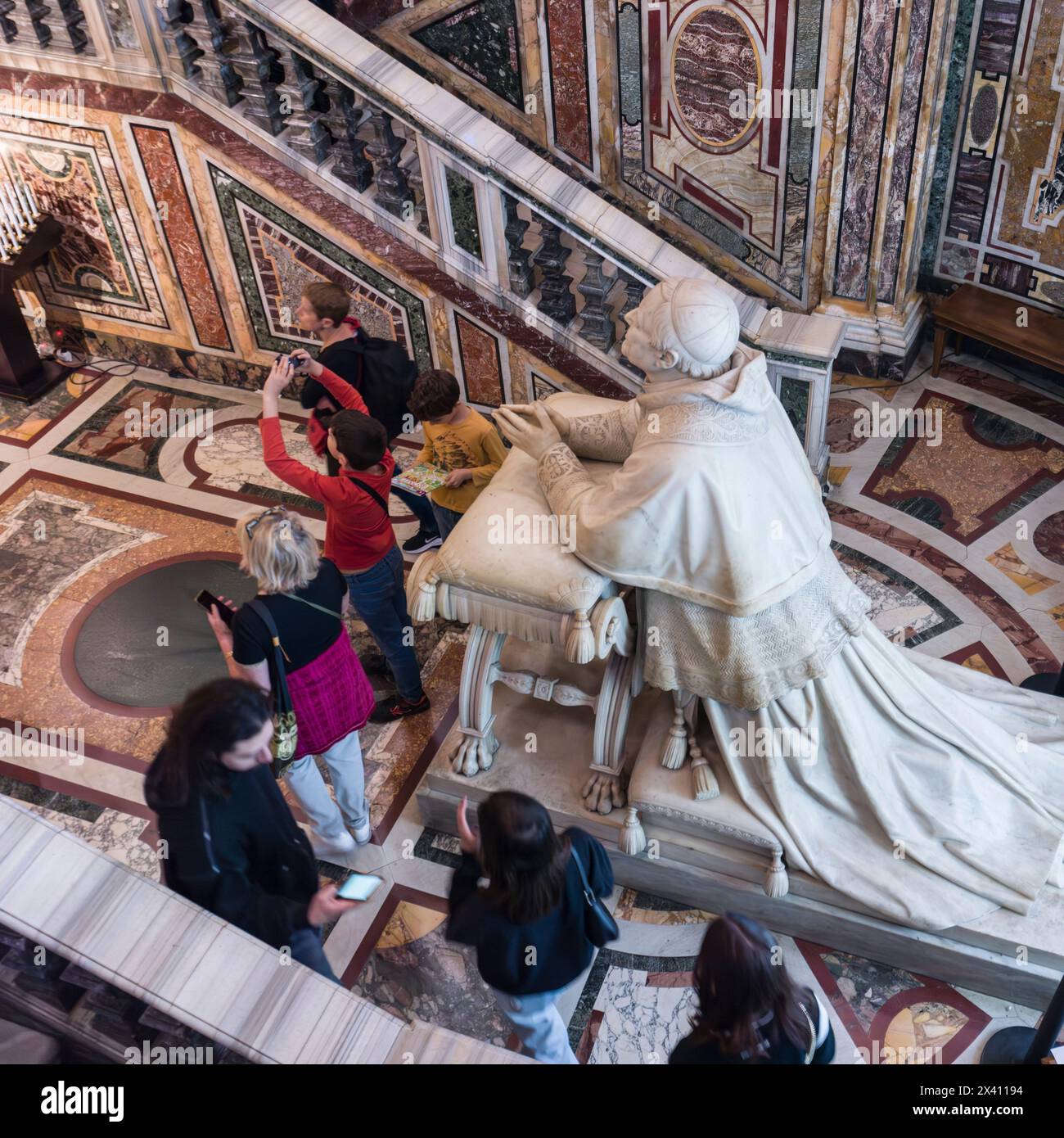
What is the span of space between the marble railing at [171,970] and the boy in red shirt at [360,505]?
7.06ft

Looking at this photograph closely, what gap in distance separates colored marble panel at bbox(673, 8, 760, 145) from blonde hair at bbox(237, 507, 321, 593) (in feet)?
12.1

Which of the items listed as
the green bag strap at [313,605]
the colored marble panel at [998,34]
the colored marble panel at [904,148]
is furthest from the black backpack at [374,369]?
the colored marble panel at [998,34]

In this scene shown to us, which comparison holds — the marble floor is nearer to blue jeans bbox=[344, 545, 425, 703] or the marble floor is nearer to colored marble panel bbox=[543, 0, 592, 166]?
blue jeans bbox=[344, 545, 425, 703]

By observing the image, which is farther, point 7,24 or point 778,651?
point 7,24

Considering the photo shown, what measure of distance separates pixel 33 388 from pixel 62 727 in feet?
8.51

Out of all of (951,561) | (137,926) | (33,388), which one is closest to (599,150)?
(951,561)

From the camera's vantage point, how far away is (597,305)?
543 centimetres

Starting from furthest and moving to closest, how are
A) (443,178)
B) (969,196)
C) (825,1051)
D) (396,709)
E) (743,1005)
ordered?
(969,196) → (443,178) → (396,709) → (825,1051) → (743,1005)

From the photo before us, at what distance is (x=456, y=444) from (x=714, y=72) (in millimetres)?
2678

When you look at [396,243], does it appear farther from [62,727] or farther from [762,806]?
[762,806]

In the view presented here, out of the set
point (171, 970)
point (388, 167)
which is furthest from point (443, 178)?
point (171, 970)

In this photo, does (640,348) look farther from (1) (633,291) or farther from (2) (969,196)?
(2) (969,196)

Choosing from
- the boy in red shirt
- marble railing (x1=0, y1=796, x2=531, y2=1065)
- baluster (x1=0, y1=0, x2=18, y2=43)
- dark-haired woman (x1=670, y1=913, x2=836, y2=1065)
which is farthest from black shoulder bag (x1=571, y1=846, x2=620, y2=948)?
baluster (x1=0, y1=0, x2=18, y2=43)

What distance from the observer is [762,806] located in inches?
151
